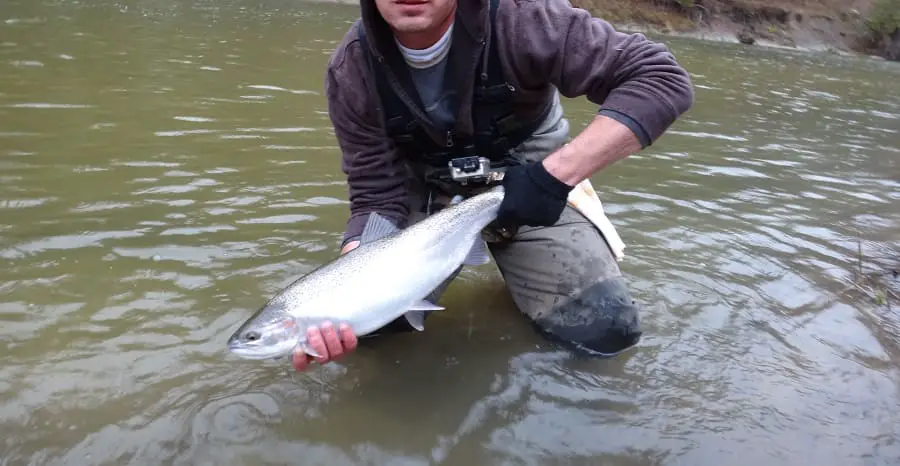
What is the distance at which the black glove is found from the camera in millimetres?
2980

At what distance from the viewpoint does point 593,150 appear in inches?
115

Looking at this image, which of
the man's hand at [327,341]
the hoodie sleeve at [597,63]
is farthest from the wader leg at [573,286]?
the man's hand at [327,341]

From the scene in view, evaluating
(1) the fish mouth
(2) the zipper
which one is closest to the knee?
(2) the zipper

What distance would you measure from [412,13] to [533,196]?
103cm

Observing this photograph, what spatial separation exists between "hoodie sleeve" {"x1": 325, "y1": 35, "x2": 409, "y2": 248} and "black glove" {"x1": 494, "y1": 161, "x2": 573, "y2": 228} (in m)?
0.84

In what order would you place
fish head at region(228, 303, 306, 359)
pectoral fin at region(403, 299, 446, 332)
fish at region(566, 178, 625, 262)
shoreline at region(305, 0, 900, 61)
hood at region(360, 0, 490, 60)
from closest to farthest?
fish head at region(228, 303, 306, 359), pectoral fin at region(403, 299, 446, 332), hood at region(360, 0, 490, 60), fish at region(566, 178, 625, 262), shoreline at region(305, 0, 900, 61)

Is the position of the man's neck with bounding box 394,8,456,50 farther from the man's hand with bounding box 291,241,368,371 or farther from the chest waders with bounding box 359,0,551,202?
the man's hand with bounding box 291,241,368,371

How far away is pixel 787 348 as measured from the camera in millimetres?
3807

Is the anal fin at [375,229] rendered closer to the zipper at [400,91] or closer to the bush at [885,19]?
the zipper at [400,91]

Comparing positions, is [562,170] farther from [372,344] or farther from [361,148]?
[372,344]

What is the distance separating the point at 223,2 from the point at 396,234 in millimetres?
23103

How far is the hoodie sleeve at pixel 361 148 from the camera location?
3436mm

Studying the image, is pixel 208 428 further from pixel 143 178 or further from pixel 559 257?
pixel 143 178

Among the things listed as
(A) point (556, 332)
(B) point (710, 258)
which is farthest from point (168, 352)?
(B) point (710, 258)
